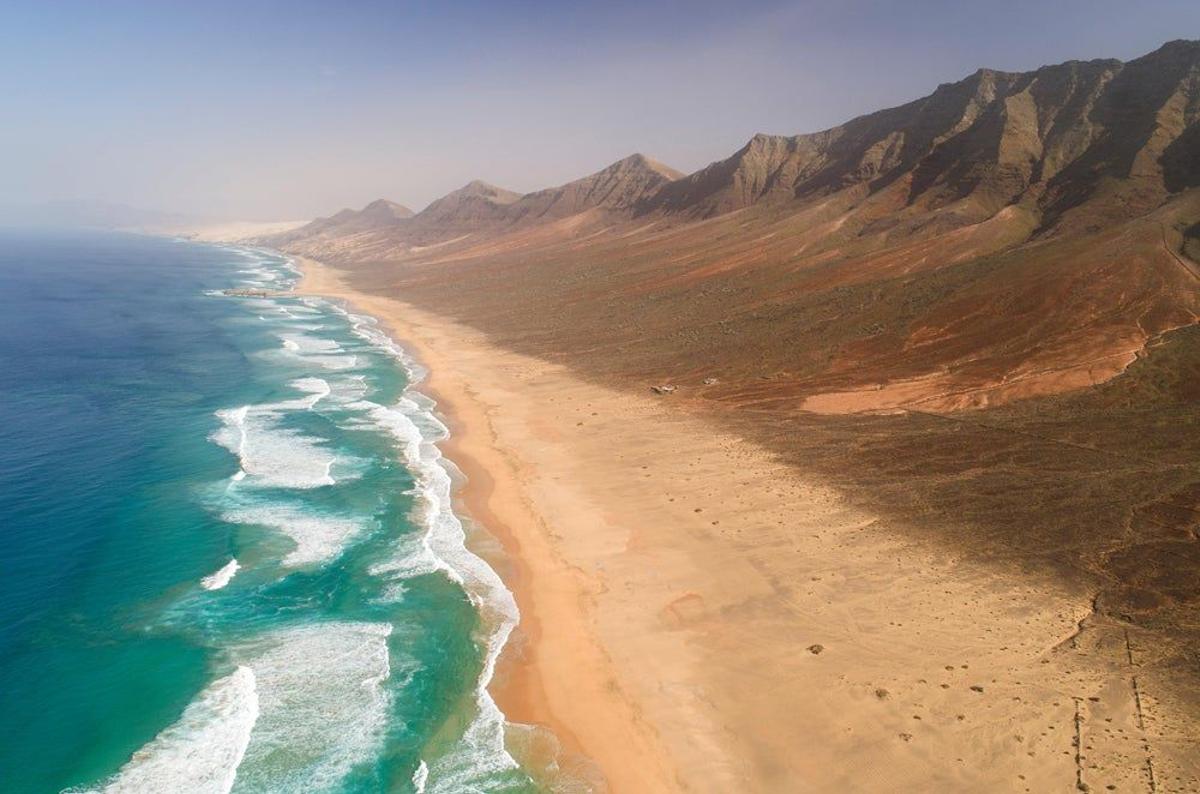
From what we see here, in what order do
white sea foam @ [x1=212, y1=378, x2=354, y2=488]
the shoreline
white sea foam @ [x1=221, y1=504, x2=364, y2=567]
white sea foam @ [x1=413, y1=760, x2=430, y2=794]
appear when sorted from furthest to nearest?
white sea foam @ [x1=212, y1=378, x2=354, y2=488] < white sea foam @ [x1=221, y1=504, x2=364, y2=567] < the shoreline < white sea foam @ [x1=413, y1=760, x2=430, y2=794]

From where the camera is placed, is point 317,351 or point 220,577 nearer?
point 220,577

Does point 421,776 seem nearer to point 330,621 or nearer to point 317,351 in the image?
point 330,621

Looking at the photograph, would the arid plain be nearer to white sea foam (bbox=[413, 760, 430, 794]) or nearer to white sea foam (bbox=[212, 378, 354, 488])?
white sea foam (bbox=[413, 760, 430, 794])

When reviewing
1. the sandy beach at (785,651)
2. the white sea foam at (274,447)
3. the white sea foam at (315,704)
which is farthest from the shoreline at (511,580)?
the white sea foam at (274,447)

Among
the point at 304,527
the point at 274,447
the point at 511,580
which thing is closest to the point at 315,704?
the point at 511,580

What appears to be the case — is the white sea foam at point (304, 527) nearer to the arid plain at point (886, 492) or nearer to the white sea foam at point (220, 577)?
the white sea foam at point (220, 577)

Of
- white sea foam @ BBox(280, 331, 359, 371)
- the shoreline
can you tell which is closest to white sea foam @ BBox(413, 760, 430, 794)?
the shoreline
